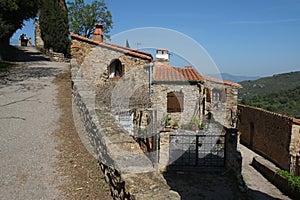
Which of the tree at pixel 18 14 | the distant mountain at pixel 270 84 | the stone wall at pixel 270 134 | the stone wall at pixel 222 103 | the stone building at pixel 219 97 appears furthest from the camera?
the distant mountain at pixel 270 84

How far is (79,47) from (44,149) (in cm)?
748

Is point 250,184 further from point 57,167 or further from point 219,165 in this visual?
point 57,167

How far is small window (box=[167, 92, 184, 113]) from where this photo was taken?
15.2m

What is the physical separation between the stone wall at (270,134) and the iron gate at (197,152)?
3880 mm

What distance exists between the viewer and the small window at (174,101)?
1524 cm

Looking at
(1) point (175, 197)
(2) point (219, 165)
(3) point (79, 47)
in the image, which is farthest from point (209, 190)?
(3) point (79, 47)

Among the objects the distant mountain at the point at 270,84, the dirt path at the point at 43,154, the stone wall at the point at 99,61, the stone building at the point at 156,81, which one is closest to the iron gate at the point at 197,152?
the stone building at the point at 156,81

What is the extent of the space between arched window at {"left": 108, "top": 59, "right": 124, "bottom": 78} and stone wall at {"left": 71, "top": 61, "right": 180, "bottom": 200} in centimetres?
594

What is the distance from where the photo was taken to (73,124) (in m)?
6.98

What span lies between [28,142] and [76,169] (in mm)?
1736

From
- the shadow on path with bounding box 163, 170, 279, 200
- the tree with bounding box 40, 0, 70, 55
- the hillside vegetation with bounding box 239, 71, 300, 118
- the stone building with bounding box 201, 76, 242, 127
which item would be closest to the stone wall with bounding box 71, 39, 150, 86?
the shadow on path with bounding box 163, 170, 279, 200

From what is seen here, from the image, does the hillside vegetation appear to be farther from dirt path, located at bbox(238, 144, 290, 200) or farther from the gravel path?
the gravel path

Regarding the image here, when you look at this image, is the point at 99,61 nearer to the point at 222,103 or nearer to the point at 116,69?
the point at 116,69

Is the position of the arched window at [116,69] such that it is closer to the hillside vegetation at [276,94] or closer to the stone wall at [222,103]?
the stone wall at [222,103]
